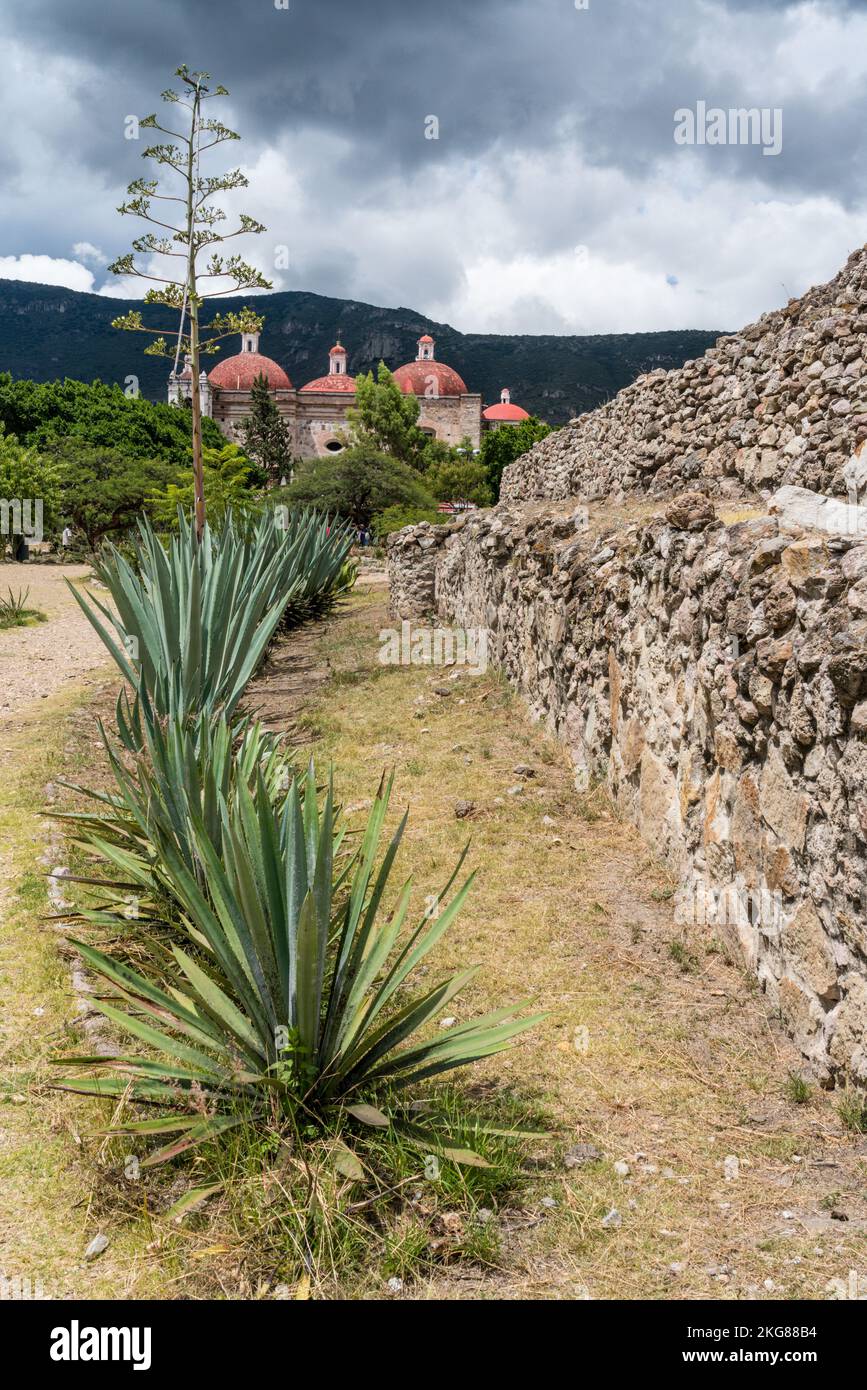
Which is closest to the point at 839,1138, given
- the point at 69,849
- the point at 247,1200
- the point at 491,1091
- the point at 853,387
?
the point at 491,1091

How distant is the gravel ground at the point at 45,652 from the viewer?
8.87 metres

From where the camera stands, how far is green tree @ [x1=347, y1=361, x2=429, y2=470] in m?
45.4

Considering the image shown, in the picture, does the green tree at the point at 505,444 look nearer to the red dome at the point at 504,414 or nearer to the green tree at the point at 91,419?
the red dome at the point at 504,414

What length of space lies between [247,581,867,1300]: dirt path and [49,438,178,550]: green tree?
20.2 metres

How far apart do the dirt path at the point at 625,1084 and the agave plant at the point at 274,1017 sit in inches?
17.0

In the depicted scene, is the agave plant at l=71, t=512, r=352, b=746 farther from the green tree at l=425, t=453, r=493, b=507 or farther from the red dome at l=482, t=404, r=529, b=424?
the red dome at l=482, t=404, r=529, b=424

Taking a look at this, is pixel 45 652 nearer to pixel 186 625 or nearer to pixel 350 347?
pixel 186 625

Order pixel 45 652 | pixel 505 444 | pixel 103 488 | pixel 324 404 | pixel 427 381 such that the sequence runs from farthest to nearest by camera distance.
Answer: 1. pixel 324 404
2. pixel 427 381
3. pixel 505 444
4. pixel 103 488
5. pixel 45 652

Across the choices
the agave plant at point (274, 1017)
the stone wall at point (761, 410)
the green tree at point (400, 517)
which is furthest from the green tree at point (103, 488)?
the agave plant at point (274, 1017)

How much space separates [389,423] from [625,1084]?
147ft

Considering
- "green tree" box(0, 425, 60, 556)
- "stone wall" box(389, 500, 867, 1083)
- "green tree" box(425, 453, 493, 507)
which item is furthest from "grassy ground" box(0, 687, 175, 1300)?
"green tree" box(425, 453, 493, 507)

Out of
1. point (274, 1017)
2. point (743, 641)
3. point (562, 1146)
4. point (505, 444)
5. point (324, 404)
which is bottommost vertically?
point (562, 1146)

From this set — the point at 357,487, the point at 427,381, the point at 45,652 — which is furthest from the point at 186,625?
the point at 427,381

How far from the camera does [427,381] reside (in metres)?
60.9
